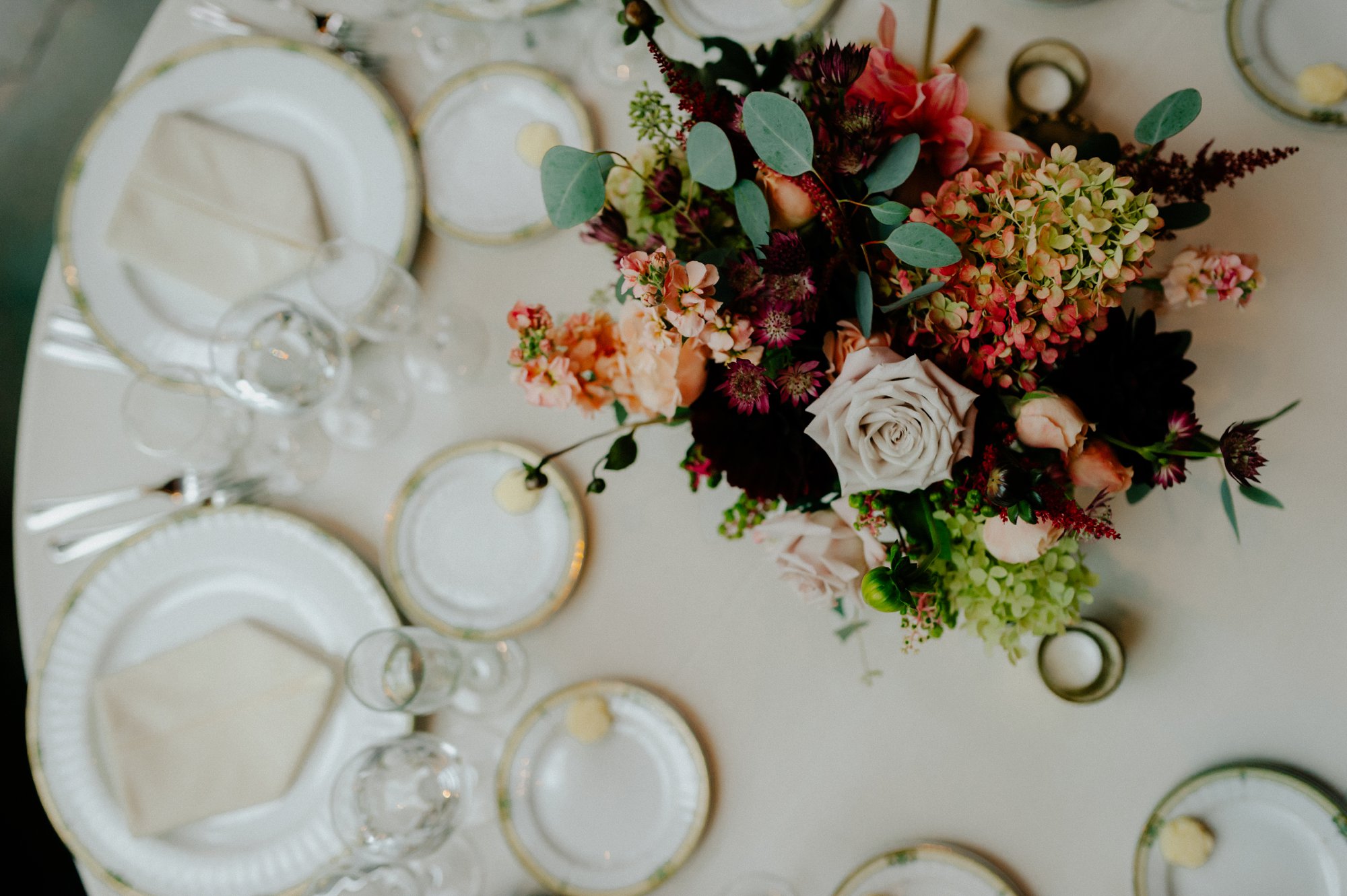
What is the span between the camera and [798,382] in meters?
0.71

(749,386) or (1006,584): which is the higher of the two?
(1006,584)

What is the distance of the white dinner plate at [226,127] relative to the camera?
1.15 m

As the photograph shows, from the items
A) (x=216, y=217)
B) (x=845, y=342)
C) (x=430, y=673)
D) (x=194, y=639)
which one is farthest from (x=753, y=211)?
(x=194, y=639)

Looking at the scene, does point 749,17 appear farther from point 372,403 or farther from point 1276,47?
point 372,403

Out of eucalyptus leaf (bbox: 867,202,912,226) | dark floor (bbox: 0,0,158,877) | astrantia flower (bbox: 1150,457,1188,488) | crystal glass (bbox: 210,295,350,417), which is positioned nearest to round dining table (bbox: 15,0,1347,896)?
crystal glass (bbox: 210,295,350,417)

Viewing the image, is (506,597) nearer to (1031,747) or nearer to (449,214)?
(449,214)

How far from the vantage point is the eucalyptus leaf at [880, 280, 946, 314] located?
2.16 feet

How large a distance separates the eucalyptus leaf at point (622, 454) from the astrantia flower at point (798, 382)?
0.16m

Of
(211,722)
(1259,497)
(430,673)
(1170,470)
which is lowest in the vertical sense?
(211,722)

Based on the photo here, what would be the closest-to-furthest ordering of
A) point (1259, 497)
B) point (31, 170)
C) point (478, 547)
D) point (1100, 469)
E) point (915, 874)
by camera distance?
point (1100, 469)
point (1259, 497)
point (915, 874)
point (478, 547)
point (31, 170)

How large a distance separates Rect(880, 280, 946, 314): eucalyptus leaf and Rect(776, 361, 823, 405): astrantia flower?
79mm

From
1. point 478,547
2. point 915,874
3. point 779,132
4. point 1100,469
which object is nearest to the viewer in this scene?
point 779,132

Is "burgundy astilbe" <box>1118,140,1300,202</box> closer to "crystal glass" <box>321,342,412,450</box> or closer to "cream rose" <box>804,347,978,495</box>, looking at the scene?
A: "cream rose" <box>804,347,978,495</box>

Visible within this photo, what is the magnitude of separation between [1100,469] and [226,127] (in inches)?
50.2
